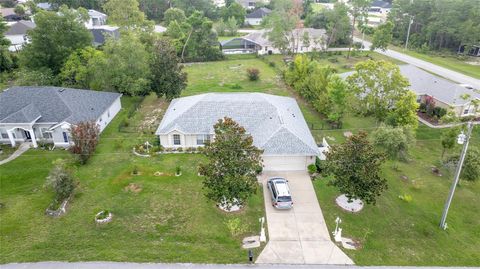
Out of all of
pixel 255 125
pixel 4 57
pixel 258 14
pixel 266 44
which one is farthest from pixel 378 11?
pixel 4 57

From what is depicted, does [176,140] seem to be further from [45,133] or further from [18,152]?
[18,152]

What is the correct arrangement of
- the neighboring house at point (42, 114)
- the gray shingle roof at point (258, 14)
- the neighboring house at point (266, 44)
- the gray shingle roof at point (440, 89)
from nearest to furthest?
the neighboring house at point (42, 114) < the gray shingle roof at point (440, 89) < the neighboring house at point (266, 44) < the gray shingle roof at point (258, 14)

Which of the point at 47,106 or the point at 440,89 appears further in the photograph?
the point at 440,89

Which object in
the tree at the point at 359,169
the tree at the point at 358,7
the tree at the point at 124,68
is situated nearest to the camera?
the tree at the point at 359,169

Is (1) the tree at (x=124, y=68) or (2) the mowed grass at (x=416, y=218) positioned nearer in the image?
(2) the mowed grass at (x=416, y=218)

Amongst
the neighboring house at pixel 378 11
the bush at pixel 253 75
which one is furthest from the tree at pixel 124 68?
the neighboring house at pixel 378 11

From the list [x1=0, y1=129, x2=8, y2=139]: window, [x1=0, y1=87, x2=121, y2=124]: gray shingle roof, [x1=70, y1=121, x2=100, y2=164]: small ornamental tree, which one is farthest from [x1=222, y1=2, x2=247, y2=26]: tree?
[x1=70, y1=121, x2=100, y2=164]: small ornamental tree

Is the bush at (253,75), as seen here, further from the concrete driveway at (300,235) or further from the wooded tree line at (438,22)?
the wooded tree line at (438,22)
